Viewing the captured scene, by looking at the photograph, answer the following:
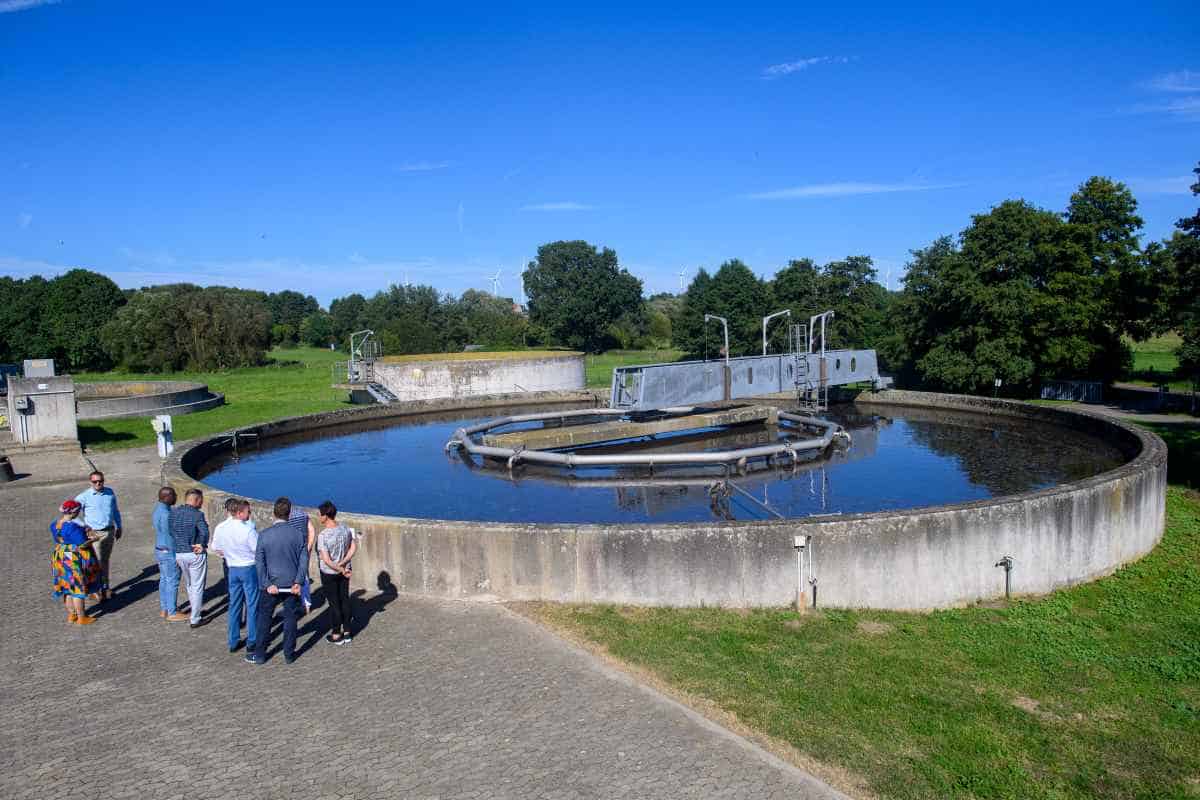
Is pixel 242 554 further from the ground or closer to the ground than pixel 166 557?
further from the ground

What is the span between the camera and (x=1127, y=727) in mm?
8398

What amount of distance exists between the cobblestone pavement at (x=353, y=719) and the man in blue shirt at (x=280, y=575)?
0.30 metres

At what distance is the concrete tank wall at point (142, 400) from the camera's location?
34.1 metres

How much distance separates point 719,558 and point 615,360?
221 ft

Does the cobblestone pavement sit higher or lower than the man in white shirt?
lower

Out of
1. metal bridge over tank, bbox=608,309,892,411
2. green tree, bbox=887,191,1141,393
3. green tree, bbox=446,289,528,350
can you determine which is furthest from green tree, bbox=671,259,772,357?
metal bridge over tank, bbox=608,309,892,411

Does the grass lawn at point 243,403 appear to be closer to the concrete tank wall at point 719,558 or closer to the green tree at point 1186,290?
the concrete tank wall at point 719,558

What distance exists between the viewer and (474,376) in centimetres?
4200

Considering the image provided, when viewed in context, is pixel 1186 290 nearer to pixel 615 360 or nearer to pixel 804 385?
pixel 804 385

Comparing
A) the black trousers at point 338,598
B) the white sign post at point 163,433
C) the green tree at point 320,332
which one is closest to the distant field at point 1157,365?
the white sign post at point 163,433

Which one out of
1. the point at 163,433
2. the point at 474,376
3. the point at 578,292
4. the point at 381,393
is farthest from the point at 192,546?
the point at 578,292

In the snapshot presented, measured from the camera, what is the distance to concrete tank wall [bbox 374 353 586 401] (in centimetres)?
4016

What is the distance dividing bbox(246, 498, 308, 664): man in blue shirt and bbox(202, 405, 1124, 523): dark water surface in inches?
249

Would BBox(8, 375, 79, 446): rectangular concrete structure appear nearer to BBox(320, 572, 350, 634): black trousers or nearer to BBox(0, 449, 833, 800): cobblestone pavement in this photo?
BBox(0, 449, 833, 800): cobblestone pavement
